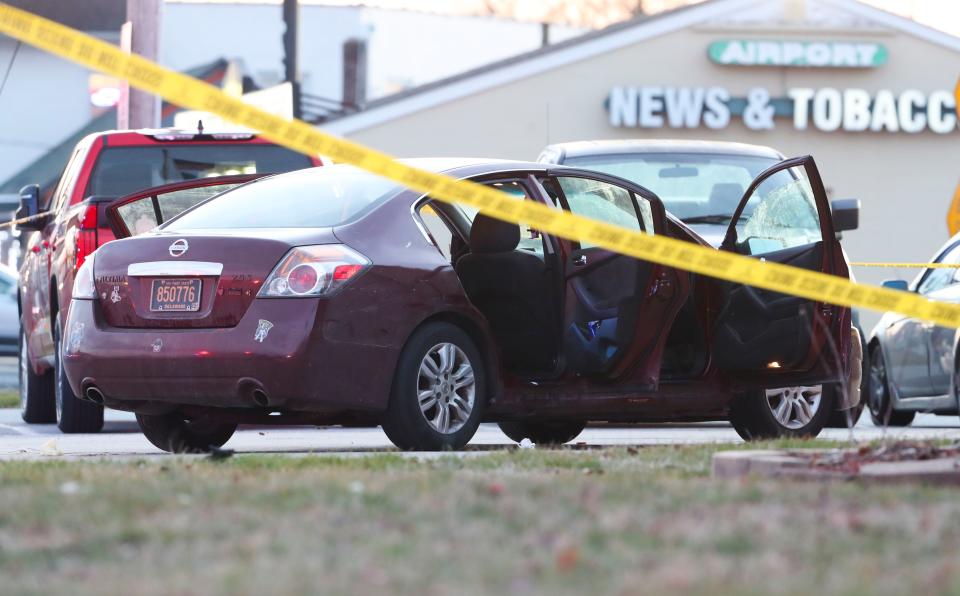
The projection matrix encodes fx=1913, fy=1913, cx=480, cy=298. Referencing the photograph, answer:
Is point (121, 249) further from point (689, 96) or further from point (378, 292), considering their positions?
point (689, 96)

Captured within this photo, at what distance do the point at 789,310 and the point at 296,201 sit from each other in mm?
2594

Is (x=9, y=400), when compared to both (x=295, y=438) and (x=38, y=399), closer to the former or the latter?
(x=38, y=399)

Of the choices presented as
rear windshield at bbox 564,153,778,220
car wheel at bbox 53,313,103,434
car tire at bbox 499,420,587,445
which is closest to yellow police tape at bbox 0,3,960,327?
car tire at bbox 499,420,587,445

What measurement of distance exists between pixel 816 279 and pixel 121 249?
3191mm

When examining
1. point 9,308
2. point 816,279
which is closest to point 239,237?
point 816,279

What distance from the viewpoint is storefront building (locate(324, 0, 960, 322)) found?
30.7 m

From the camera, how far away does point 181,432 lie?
9734 mm

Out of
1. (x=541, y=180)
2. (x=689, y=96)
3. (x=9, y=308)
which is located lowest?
(x=9, y=308)

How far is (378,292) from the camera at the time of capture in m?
8.40

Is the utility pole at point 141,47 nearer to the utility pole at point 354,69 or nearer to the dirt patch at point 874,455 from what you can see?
the dirt patch at point 874,455

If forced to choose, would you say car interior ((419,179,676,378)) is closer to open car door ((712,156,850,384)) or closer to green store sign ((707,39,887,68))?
open car door ((712,156,850,384))

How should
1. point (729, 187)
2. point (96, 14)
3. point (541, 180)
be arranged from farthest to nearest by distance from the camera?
point (96, 14) → point (729, 187) → point (541, 180)

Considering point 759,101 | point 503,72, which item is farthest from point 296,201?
point 759,101

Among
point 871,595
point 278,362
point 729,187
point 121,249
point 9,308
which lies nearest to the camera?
point 871,595
